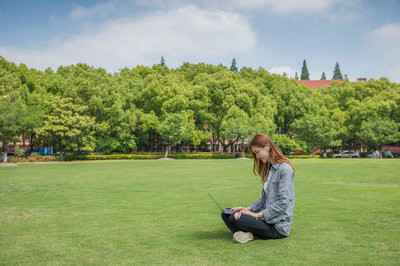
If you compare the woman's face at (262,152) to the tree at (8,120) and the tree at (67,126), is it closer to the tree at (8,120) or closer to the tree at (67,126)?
the tree at (8,120)

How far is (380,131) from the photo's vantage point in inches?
1905

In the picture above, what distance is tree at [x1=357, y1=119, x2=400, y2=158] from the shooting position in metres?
48.3

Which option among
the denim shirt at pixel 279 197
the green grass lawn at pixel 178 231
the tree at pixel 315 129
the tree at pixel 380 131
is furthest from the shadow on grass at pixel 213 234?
the tree at pixel 380 131

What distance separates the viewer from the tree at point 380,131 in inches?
1900

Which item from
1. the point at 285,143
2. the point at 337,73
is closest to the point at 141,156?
the point at 285,143

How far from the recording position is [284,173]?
16.1 ft

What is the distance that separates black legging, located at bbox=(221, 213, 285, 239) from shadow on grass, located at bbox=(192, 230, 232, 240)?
432mm

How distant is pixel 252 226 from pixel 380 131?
1937 inches

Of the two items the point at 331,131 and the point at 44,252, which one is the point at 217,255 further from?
the point at 331,131

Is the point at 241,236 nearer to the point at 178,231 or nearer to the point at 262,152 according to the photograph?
the point at 262,152

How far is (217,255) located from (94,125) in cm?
3746

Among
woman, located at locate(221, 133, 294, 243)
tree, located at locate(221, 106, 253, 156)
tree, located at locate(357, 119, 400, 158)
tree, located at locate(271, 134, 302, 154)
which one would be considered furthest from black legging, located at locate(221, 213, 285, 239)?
tree, located at locate(357, 119, 400, 158)

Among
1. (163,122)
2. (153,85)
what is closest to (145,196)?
(163,122)

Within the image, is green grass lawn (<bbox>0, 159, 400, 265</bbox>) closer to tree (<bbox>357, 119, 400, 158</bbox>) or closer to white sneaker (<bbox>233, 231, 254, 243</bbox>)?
white sneaker (<bbox>233, 231, 254, 243</bbox>)
